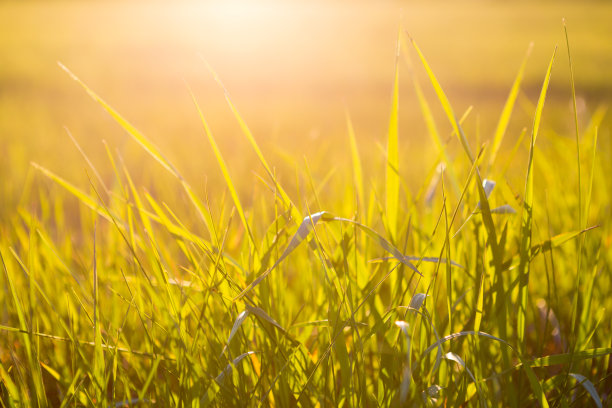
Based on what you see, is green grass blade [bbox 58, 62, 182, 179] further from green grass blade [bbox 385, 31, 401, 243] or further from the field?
green grass blade [bbox 385, 31, 401, 243]

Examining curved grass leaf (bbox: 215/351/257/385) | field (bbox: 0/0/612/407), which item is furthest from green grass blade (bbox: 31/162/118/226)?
curved grass leaf (bbox: 215/351/257/385)

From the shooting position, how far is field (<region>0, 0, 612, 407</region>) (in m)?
0.46

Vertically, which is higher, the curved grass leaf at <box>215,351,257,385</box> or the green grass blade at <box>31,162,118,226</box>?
the green grass blade at <box>31,162,118,226</box>

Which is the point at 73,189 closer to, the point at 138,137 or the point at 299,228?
the point at 138,137

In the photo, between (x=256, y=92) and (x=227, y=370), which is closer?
(x=227, y=370)

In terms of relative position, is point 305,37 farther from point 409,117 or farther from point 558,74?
point 409,117

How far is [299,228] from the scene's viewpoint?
1.35 ft

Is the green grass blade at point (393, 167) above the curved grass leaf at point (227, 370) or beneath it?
above

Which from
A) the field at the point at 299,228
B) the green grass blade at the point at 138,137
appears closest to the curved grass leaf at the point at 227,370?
the field at the point at 299,228

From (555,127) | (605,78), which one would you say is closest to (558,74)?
(605,78)

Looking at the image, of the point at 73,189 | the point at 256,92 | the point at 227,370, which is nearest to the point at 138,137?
the point at 73,189

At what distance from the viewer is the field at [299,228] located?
46 cm

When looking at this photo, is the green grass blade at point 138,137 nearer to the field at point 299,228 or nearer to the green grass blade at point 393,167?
the field at point 299,228

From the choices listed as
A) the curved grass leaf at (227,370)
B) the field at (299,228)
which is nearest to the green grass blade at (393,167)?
the field at (299,228)
